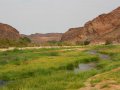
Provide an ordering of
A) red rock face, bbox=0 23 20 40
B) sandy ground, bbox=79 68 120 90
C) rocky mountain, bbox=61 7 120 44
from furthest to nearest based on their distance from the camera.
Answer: rocky mountain, bbox=61 7 120 44 → red rock face, bbox=0 23 20 40 → sandy ground, bbox=79 68 120 90

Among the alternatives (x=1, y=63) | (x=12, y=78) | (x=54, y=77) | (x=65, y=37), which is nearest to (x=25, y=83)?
(x=54, y=77)

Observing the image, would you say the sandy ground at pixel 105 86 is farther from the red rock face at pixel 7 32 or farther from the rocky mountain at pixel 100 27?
the red rock face at pixel 7 32

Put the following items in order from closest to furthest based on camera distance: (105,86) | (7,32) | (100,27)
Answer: (105,86), (7,32), (100,27)

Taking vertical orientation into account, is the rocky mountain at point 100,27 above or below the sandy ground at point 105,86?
Result: above

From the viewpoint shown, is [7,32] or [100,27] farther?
[100,27]

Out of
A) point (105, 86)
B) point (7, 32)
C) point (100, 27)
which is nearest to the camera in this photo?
point (105, 86)

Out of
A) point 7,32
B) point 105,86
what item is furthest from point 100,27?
point 105,86

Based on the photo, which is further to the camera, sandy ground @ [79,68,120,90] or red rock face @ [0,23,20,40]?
red rock face @ [0,23,20,40]

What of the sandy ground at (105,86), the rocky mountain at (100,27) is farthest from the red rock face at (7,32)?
the sandy ground at (105,86)

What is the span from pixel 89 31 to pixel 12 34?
99.2 ft

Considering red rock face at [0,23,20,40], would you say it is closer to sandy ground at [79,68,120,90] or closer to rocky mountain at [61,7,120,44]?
rocky mountain at [61,7,120,44]

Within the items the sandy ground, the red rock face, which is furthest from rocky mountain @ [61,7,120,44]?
the sandy ground

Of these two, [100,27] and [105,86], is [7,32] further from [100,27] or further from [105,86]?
[105,86]

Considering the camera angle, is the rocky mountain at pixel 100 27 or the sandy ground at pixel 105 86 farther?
the rocky mountain at pixel 100 27
